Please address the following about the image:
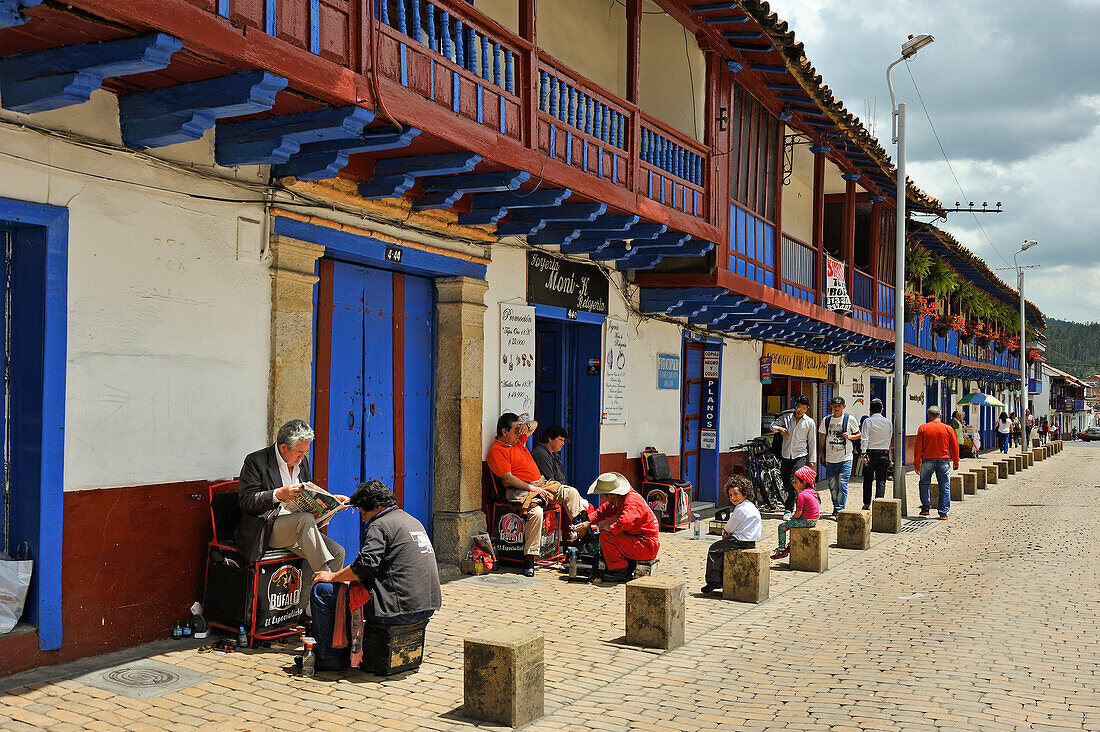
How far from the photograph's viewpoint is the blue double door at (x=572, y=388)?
40.6 feet

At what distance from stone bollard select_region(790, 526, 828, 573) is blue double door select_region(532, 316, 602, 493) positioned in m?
2.88

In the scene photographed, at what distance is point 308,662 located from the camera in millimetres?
6285

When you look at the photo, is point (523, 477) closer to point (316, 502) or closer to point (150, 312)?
point (316, 502)

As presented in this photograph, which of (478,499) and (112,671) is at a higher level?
(478,499)

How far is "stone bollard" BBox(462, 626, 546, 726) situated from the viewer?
17.4ft

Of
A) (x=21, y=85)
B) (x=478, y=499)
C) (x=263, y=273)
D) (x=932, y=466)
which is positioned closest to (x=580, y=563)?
(x=478, y=499)

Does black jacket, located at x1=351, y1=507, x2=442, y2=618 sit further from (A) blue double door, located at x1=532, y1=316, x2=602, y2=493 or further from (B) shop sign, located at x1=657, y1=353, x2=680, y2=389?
(B) shop sign, located at x1=657, y1=353, x2=680, y2=389

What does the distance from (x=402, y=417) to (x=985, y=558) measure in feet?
25.2

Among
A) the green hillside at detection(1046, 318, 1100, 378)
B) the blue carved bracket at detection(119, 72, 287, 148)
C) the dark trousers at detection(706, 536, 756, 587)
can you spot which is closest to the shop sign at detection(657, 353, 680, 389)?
the dark trousers at detection(706, 536, 756, 587)

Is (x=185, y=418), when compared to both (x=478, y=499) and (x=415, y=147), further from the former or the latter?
(x=478, y=499)

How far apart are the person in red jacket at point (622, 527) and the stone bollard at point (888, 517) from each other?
626 centimetres

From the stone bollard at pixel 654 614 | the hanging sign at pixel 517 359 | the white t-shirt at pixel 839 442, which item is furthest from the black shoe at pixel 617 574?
the white t-shirt at pixel 839 442

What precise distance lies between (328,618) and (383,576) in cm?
48

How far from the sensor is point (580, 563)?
9953 millimetres
